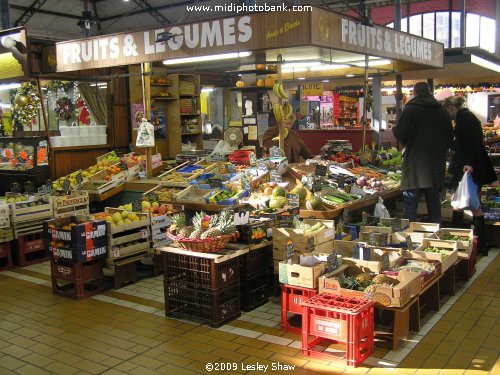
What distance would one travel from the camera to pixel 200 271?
4.72 metres

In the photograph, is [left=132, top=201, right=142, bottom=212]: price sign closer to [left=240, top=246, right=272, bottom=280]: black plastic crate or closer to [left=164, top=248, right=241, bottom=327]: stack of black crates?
[left=164, top=248, right=241, bottom=327]: stack of black crates

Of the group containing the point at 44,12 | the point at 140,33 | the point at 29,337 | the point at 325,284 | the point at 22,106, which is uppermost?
the point at 44,12

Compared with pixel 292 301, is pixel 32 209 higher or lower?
higher

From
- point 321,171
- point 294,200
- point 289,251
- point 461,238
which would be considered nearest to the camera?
point 289,251

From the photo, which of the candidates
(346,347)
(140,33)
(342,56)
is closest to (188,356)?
(346,347)

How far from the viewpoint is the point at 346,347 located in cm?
392

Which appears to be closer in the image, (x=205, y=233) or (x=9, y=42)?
(x=205, y=233)

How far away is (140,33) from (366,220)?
12.6 ft

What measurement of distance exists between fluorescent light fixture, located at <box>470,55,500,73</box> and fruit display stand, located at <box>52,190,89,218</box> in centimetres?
770

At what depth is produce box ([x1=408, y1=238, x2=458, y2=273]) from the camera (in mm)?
5016

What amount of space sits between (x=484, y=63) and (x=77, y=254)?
31.2 feet

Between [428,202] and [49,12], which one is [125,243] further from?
[49,12]

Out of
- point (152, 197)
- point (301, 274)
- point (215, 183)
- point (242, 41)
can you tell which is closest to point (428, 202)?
point (215, 183)

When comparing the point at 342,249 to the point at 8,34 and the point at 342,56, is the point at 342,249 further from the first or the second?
the point at 8,34
